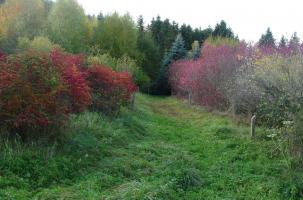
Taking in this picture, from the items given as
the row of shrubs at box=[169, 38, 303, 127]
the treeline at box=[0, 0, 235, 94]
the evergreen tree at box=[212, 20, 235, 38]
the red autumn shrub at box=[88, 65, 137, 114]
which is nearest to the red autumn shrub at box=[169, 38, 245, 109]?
the row of shrubs at box=[169, 38, 303, 127]

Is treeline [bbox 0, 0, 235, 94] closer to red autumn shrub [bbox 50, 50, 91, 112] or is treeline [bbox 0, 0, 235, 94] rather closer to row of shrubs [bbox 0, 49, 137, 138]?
red autumn shrub [bbox 50, 50, 91, 112]

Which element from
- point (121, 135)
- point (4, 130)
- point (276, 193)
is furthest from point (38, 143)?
point (276, 193)

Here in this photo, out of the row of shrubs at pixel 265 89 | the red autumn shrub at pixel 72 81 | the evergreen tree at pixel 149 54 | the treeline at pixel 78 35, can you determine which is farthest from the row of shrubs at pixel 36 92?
the evergreen tree at pixel 149 54

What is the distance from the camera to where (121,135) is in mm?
12648

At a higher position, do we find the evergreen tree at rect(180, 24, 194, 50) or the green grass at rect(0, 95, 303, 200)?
the evergreen tree at rect(180, 24, 194, 50)

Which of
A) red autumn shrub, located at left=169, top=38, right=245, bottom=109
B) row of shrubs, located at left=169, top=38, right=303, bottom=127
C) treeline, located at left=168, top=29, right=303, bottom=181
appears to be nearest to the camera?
treeline, located at left=168, top=29, right=303, bottom=181

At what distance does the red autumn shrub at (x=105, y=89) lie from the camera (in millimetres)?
14844

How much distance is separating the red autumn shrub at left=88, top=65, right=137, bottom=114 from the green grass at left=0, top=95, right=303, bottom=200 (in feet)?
5.80

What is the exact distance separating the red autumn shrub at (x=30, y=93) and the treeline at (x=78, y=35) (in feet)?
19.6

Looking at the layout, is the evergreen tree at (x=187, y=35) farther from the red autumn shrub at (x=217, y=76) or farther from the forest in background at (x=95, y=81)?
the red autumn shrub at (x=217, y=76)

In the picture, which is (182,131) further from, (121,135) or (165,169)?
(165,169)

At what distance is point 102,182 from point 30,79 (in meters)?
3.12

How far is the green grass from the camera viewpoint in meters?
7.32

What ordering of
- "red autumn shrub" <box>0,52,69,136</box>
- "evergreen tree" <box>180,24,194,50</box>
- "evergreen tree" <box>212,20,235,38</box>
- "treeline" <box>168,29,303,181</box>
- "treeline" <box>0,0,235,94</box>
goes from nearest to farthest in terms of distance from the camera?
"red autumn shrub" <box>0,52,69,136</box>
"treeline" <box>168,29,303,181</box>
"treeline" <box>0,0,235,94</box>
"evergreen tree" <box>180,24,194,50</box>
"evergreen tree" <box>212,20,235,38</box>
